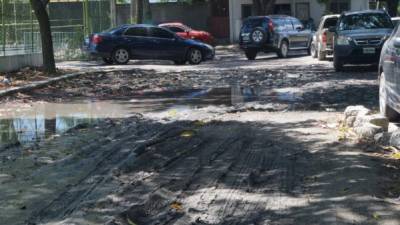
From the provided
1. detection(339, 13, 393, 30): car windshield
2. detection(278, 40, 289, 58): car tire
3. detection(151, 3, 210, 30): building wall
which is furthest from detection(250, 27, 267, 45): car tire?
detection(151, 3, 210, 30): building wall

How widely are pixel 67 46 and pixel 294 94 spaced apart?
1689 centimetres

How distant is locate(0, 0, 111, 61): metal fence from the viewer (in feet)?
69.6

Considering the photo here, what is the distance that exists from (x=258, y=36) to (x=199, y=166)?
839 inches

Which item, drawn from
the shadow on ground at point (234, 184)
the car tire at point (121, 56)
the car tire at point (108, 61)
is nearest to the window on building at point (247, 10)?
the car tire at point (108, 61)

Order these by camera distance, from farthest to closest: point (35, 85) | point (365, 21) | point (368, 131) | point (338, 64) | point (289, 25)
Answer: point (289, 25) < point (365, 21) < point (338, 64) < point (35, 85) < point (368, 131)

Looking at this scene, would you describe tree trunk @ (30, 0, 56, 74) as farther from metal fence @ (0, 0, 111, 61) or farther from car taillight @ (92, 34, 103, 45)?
car taillight @ (92, 34, 103, 45)

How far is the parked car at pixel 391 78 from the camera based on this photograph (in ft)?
30.6

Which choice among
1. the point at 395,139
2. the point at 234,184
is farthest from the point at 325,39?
the point at 234,184

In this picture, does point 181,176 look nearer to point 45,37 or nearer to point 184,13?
point 45,37

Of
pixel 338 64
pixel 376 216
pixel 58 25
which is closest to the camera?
pixel 376 216

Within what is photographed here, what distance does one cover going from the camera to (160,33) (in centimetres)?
2725

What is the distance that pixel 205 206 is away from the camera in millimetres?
6082

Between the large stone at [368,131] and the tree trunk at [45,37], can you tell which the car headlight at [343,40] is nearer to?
the tree trunk at [45,37]

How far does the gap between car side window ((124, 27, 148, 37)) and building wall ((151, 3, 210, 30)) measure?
2099cm
